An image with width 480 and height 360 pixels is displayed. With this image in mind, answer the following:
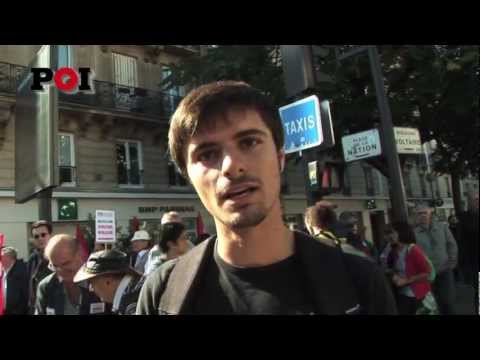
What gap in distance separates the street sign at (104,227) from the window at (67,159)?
518 centimetres

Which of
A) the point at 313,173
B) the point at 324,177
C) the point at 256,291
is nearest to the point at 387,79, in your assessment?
the point at 324,177

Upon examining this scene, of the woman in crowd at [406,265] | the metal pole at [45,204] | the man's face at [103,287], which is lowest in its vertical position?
the woman in crowd at [406,265]

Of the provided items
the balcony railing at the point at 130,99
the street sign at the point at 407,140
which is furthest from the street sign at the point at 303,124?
the balcony railing at the point at 130,99

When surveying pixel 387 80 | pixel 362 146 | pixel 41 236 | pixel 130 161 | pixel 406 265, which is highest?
pixel 387 80

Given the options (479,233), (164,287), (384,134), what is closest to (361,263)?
(164,287)

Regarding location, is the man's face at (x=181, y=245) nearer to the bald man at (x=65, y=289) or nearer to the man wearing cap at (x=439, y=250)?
the bald man at (x=65, y=289)

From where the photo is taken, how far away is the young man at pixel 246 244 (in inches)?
55.2

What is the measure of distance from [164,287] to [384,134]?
641 centimetres

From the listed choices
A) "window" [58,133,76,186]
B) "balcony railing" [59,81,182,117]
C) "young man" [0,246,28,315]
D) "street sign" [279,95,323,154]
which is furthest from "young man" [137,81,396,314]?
"balcony railing" [59,81,182,117]

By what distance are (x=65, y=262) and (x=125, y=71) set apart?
45.7 feet

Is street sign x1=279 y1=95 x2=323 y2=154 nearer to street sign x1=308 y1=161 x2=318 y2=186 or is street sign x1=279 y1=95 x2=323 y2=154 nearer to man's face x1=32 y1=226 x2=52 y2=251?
street sign x1=308 y1=161 x2=318 y2=186

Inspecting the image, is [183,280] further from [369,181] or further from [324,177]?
[369,181]

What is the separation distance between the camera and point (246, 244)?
149cm
